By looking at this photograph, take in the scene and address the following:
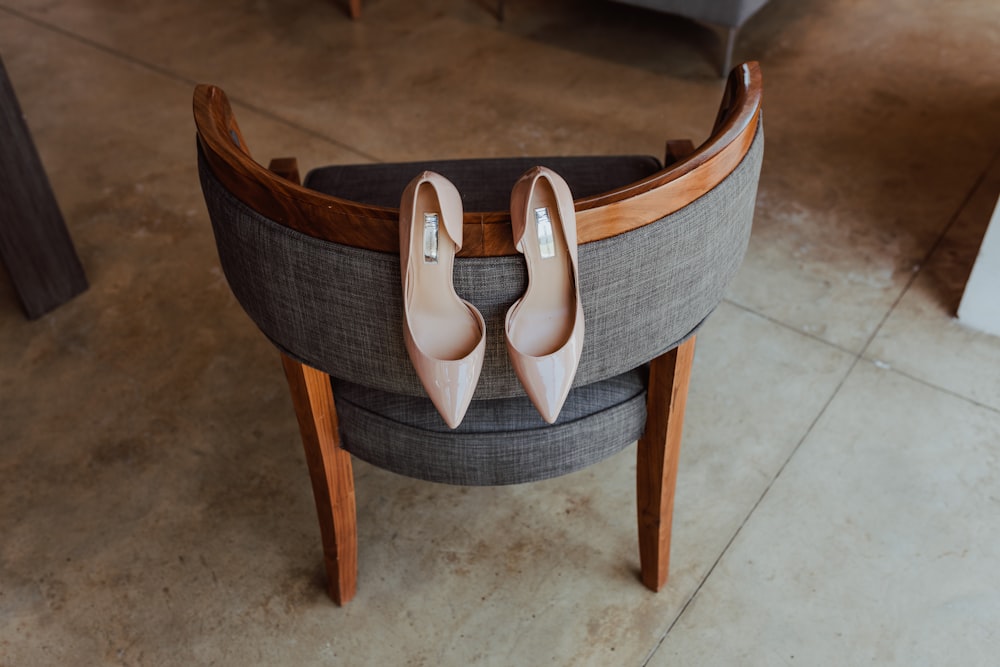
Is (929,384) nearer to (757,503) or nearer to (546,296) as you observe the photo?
(757,503)

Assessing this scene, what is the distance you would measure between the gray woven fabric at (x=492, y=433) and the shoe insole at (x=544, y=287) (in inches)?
9.5

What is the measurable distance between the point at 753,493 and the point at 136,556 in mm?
1102

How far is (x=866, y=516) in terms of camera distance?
5.35 feet

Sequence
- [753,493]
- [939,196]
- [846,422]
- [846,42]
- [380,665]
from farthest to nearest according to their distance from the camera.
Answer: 1. [846,42]
2. [939,196]
3. [846,422]
4. [753,493]
5. [380,665]

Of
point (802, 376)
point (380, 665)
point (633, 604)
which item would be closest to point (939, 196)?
point (802, 376)

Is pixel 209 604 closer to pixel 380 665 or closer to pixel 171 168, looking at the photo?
pixel 380 665

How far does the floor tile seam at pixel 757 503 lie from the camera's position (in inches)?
58.1

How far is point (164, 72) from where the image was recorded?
300 cm

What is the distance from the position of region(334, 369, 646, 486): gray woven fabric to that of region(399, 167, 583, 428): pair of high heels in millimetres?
185

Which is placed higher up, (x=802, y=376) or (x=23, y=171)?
(x=23, y=171)

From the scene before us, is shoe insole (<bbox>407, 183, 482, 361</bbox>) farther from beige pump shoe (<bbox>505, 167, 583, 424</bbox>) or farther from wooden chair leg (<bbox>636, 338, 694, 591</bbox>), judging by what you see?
wooden chair leg (<bbox>636, 338, 694, 591</bbox>)

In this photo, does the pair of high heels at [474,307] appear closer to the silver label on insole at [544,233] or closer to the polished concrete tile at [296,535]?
the silver label on insole at [544,233]

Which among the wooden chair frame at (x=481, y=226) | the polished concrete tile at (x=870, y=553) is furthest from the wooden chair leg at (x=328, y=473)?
the polished concrete tile at (x=870, y=553)

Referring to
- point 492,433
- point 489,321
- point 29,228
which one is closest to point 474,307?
point 489,321
